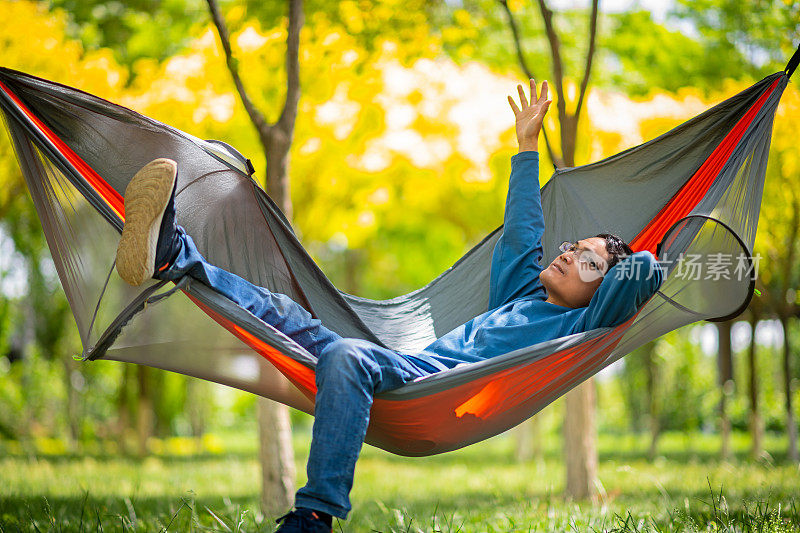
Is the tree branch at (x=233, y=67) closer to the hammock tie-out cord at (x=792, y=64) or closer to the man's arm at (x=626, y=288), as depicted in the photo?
the man's arm at (x=626, y=288)

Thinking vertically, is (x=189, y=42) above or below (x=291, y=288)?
above

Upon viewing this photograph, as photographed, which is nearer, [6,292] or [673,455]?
[673,455]

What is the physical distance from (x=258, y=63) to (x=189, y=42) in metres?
1.60

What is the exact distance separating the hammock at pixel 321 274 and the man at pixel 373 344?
86 millimetres

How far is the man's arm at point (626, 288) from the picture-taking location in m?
1.78

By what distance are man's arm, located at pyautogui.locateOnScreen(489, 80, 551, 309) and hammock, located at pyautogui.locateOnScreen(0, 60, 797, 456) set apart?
201 millimetres

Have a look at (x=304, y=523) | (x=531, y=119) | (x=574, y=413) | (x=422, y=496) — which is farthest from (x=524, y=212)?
(x=422, y=496)

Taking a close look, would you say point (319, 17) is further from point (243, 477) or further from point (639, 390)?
point (639, 390)

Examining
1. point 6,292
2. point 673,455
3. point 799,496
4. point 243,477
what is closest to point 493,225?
point 673,455

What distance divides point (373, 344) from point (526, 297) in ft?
2.42

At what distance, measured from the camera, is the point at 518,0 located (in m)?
4.54

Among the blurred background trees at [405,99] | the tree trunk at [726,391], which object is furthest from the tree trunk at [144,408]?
the tree trunk at [726,391]

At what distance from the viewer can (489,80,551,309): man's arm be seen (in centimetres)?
235

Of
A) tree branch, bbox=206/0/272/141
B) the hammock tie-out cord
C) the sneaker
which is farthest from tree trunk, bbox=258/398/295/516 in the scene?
the hammock tie-out cord
